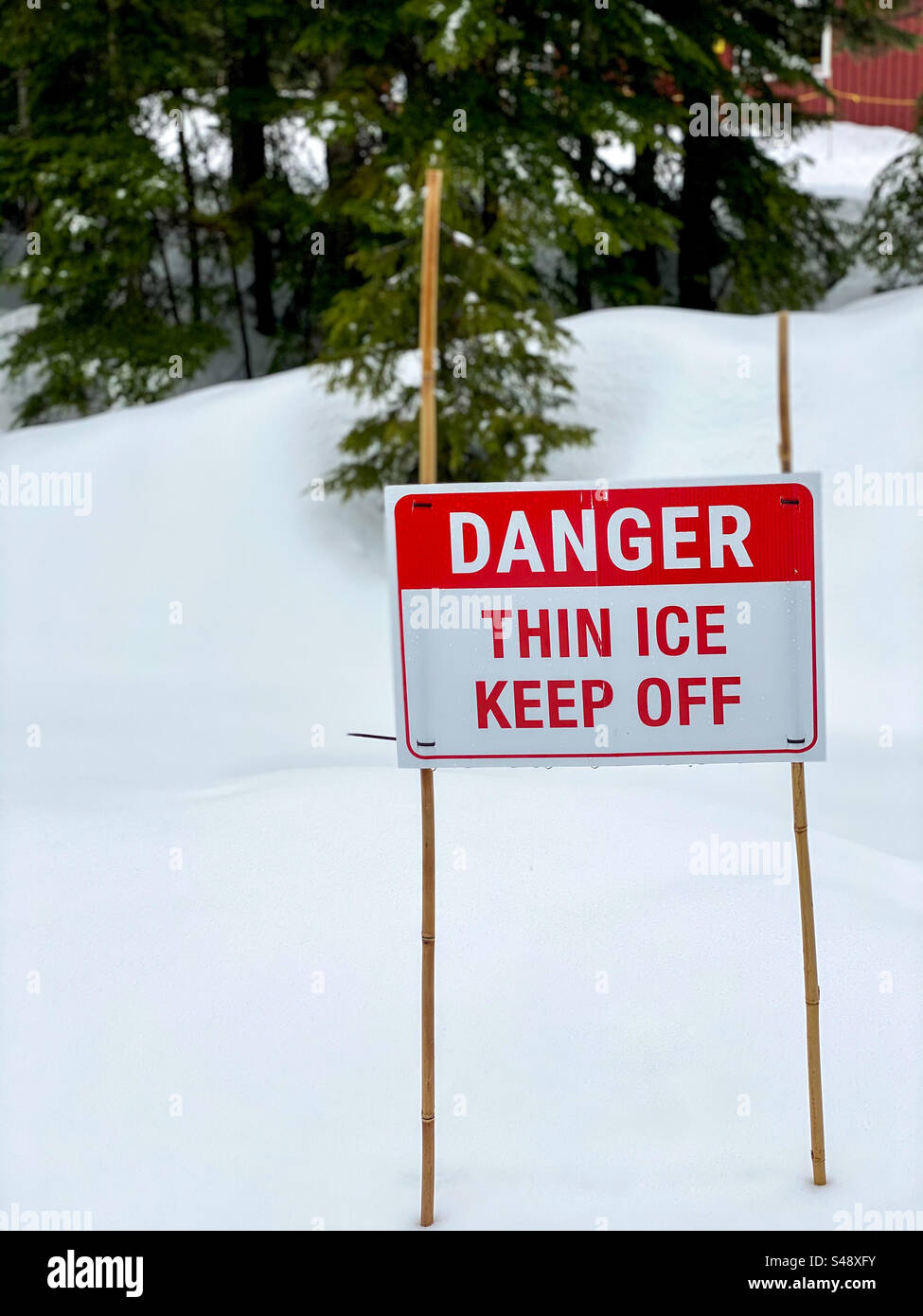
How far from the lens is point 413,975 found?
317 centimetres

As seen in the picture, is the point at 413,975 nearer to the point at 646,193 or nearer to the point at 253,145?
the point at 646,193

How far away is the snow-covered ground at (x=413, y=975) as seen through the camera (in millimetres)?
2607

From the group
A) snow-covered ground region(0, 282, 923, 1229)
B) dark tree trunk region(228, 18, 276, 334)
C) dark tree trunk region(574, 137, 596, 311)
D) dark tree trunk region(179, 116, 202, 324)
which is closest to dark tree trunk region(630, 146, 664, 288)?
dark tree trunk region(574, 137, 596, 311)

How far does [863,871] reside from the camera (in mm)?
3852

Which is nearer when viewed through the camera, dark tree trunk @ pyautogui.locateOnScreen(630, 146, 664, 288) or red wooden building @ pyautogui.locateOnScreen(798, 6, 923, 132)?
dark tree trunk @ pyautogui.locateOnScreen(630, 146, 664, 288)

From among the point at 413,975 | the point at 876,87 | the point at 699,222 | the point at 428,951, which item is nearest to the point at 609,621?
the point at 428,951

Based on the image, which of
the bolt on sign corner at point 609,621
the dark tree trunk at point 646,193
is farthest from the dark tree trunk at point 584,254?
the bolt on sign corner at point 609,621

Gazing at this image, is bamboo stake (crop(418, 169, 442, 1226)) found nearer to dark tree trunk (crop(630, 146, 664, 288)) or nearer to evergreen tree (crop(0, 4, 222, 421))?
evergreen tree (crop(0, 4, 222, 421))

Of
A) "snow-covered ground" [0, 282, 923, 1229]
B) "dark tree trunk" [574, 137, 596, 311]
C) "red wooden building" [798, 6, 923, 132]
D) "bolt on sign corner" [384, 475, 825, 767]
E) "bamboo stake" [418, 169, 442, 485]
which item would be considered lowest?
"snow-covered ground" [0, 282, 923, 1229]

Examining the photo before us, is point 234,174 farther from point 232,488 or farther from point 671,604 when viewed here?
point 671,604

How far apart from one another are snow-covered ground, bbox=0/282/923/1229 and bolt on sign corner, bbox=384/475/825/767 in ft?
2.97

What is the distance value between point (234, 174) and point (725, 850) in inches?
483

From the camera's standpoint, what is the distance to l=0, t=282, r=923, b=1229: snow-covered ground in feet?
8.55
